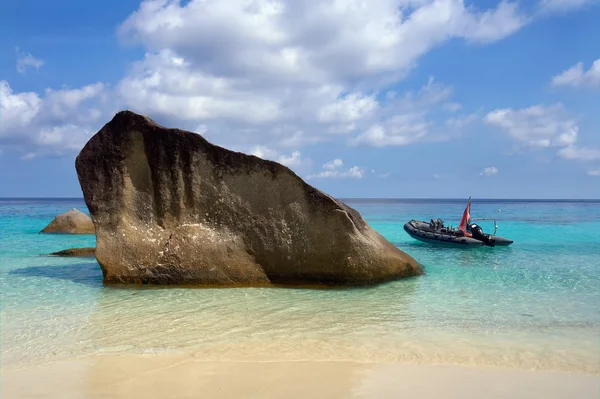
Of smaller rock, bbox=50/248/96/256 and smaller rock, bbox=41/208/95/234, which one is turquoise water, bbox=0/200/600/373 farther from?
smaller rock, bbox=41/208/95/234

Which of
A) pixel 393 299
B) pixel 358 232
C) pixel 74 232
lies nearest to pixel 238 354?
pixel 393 299

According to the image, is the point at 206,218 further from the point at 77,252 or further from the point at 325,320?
the point at 77,252

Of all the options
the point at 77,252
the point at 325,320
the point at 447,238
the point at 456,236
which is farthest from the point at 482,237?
the point at 77,252

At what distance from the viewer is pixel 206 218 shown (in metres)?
10.6

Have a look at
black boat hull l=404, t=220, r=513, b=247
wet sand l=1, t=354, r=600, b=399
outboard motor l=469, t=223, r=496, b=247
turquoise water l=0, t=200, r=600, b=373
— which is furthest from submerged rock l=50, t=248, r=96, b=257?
outboard motor l=469, t=223, r=496, b=247

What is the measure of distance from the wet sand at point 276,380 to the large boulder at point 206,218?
15.6 feet

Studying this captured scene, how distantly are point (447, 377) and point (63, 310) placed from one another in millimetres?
6307

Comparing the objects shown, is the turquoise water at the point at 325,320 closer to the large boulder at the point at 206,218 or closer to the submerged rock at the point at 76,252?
the large boulder at the point at 206,218

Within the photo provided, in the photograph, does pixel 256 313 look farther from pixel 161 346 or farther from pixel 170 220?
pixel 170 220

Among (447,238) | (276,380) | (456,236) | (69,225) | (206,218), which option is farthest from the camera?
(69,225)

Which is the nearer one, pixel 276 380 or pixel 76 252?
pixel 276 380

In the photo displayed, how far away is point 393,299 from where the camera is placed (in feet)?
29.6

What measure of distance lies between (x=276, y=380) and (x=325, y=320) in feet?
8.75

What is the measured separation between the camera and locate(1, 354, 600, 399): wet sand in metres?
4.64
